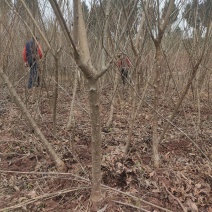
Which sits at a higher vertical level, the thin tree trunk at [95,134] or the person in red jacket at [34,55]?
the person in red jacket at [34,55]

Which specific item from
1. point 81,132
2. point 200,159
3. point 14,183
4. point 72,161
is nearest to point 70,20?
point 81,132

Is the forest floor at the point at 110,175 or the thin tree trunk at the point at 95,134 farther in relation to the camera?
the forest floor at the point at 110,175

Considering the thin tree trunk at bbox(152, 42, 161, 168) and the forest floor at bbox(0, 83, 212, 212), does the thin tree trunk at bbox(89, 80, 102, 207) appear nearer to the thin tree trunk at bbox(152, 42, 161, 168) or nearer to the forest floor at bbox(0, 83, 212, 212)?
the forest floor at bbox(0, 83, 212, 212)

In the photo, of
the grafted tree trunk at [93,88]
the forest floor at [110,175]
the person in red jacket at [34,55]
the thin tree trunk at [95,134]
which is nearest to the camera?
the grafted tree trunk at [93,88]

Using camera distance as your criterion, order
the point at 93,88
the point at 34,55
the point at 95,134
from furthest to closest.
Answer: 1. the point at 34,55
2. the point at 95,134
3. the point at 93,88

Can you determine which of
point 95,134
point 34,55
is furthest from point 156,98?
point 34,55

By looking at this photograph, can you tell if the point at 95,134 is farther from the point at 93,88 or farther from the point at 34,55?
the point at 34,55

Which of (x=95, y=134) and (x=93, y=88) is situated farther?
(x=95, y=134)

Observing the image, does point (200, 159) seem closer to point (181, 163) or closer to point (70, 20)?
point (181, 163)

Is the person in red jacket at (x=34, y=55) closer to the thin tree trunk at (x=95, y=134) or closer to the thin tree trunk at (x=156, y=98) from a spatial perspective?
the thin tree trunk at (x=156, y=98)

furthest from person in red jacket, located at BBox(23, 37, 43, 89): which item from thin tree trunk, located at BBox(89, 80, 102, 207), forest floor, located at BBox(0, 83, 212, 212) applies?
thin tree trunk, located at BBox(89, 80, 102, 207)

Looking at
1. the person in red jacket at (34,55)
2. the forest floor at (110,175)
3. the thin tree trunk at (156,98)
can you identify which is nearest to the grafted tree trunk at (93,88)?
the forest floor at (110,175)

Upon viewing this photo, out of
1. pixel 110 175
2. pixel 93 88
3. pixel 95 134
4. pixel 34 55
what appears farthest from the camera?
pixel 34 55

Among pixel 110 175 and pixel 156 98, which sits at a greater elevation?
pixel 156 98
